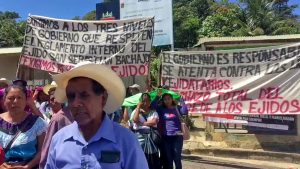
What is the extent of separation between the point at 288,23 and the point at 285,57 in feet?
79.0

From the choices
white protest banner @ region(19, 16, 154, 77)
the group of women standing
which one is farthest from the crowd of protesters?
white protest banner @ region(19, 16, 154, 77)

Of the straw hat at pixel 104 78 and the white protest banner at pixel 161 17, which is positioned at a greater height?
the white protest banner at pixel 161 17

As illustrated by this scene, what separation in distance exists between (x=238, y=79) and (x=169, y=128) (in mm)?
1937

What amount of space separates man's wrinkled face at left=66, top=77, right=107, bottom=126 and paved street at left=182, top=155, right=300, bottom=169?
7.37 metres

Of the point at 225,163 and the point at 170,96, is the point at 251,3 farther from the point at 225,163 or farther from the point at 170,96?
the point at 170,96

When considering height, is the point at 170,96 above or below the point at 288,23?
below

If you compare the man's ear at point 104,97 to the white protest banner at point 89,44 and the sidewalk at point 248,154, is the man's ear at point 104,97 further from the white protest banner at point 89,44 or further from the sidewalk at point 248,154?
the sidewalk at point 248,154

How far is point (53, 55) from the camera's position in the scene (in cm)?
806

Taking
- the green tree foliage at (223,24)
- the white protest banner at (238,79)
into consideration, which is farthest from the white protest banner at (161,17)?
the green tree foliage at (223,24)

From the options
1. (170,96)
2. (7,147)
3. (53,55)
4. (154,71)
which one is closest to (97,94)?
(7,147)

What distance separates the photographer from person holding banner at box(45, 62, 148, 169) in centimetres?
225

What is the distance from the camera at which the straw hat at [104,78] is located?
2383 millimetres

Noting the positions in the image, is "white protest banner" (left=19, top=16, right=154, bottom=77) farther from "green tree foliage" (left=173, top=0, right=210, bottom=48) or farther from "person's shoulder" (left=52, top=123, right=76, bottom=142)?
"green tree foliage" (left=173, top=0, right=210, bottom=48)

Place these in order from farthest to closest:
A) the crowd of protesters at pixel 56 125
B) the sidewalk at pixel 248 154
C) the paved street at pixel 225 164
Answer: the sidewalk at pixel 248 154
the paved street at pixel 225 164
the crowd of protesters at pixel 56 125
